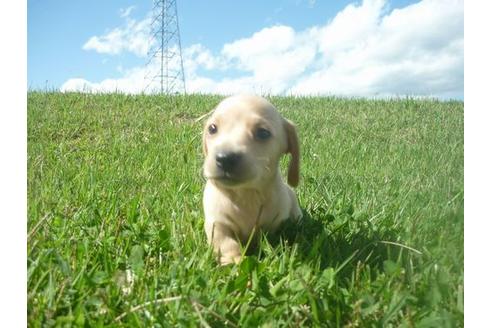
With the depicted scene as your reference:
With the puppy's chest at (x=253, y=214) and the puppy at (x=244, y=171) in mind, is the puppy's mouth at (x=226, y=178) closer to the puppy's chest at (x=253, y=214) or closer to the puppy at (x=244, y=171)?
the puppy at (x=244, y=171)

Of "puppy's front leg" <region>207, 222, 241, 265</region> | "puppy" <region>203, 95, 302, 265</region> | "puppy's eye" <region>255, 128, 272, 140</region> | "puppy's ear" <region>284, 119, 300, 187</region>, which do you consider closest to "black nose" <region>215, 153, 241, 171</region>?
"puppy" <region>203, 95, 302, 265</region>

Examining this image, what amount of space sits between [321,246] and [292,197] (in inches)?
16.4

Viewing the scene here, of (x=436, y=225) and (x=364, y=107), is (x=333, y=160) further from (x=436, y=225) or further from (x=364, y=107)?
(x=436, y=225)

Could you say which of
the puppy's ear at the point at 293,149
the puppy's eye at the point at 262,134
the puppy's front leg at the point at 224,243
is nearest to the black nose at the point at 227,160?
the puppy's eye at the point at 262,134

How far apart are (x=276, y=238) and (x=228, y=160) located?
60cm

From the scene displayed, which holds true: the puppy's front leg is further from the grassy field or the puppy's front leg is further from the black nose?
the black nose

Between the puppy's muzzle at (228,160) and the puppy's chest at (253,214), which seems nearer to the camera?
the puppy's muzzle at (228,160)

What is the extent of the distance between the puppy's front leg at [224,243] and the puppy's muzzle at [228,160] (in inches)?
13.1

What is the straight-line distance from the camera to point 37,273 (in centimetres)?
151

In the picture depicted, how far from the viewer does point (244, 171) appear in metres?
1.74

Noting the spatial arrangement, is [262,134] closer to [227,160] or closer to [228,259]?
[227,160]

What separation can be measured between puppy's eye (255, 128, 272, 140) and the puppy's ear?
0.73 feet

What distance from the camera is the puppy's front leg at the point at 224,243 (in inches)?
74.1

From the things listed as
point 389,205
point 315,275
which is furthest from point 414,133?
point 315,275
